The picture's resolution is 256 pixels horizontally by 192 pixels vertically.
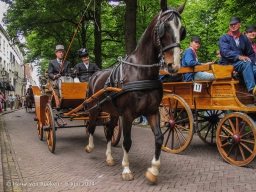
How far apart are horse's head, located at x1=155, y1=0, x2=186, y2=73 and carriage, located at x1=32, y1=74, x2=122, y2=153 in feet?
9.53

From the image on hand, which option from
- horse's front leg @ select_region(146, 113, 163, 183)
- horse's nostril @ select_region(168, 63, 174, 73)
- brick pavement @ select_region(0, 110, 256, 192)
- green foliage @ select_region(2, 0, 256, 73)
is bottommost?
brick pavement @ select_region(0, 110, 256, 192)

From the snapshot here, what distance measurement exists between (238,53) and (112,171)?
11.1 ft

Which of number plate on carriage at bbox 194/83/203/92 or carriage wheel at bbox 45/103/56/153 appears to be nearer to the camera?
number plate on carriage at bbox 194/83/203/92

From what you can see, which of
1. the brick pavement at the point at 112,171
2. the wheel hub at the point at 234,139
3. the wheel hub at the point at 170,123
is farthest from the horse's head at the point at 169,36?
the wheel hub at the point at 170,123

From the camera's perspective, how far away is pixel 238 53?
559 cm

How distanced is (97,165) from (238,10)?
26.6 ft

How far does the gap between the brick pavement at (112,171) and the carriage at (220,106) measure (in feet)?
1.28

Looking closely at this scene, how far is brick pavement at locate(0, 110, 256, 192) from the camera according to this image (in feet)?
13.8

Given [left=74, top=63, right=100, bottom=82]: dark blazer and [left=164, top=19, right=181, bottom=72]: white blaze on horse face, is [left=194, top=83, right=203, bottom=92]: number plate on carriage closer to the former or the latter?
[left=164, top=19, right=181, bottom=72]: white blaze on horse face

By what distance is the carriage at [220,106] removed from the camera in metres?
4.99

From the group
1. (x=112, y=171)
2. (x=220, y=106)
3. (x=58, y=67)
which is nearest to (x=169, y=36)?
(x=220, y=106)

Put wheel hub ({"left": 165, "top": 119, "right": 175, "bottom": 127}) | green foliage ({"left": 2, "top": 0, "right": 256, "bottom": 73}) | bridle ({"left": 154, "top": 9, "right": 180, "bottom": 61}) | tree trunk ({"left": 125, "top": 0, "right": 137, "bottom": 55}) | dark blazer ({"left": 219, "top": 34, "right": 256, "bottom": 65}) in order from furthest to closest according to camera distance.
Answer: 1. green foliage ({"left": 2, "top": 0, "right": 256, "bottom": 73})
2. tree trunk ({"left": 125, "top": 0, "right": 137, "bottom": 55})
3. wheel hub ({"left": 165, "top": 119, "right": 175, "bottom": 127})
4. dark blazer ({"left": 219, "top": 34, "right": 256, "bottom": 65})
5. bridle ({"left": 154, "top": 9, "right": 180, "bottom": 61})

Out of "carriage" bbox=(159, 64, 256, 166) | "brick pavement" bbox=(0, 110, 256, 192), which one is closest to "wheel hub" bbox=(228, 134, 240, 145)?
"carriage" bbox=(159, 64, 256, 166)

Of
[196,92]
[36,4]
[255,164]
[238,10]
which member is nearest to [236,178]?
[255,164]
